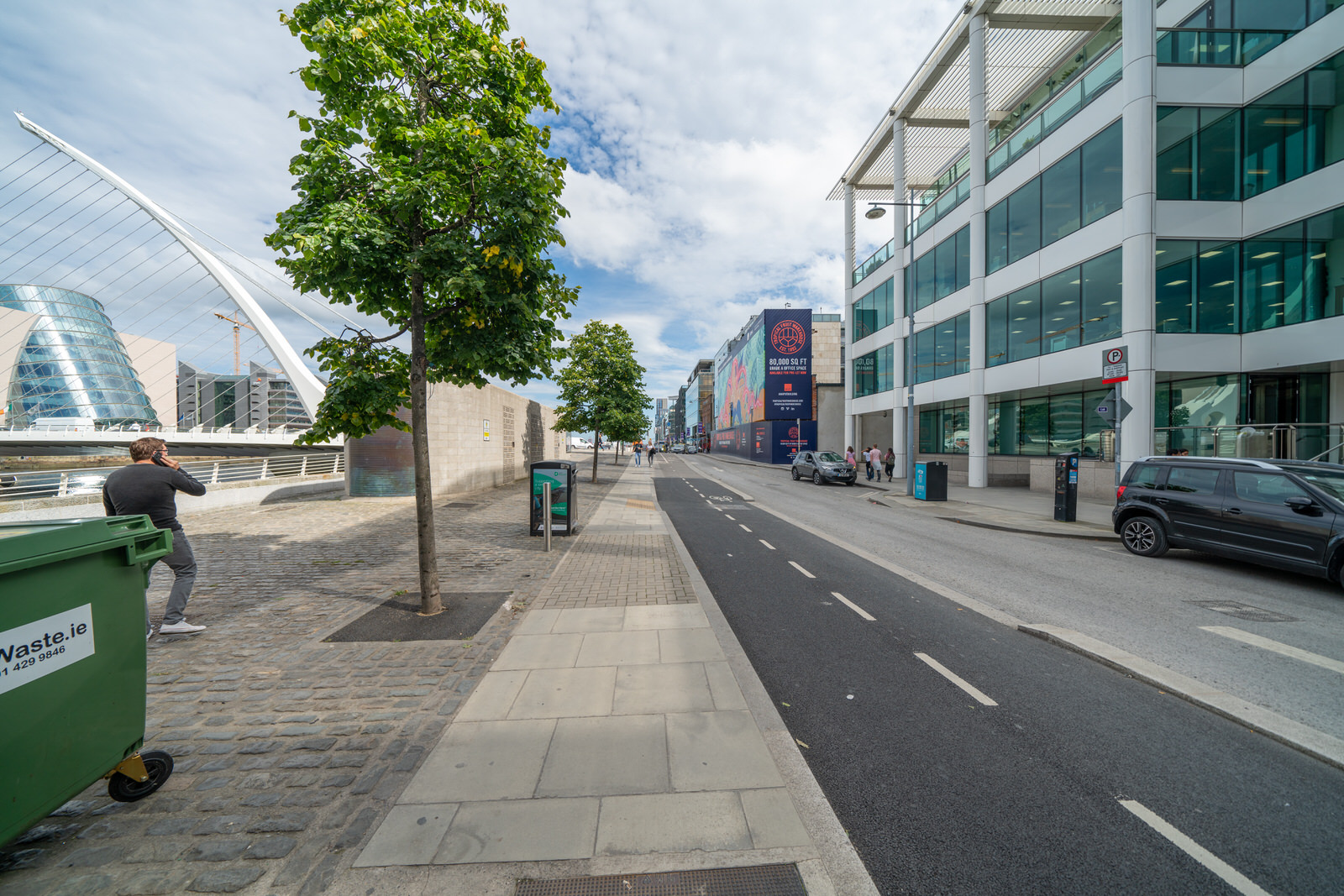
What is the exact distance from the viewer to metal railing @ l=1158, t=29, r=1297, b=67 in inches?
593

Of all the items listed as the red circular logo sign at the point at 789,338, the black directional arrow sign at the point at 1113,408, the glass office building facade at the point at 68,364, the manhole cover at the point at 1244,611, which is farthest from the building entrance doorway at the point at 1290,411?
the glass office building facade at the point at 68,364

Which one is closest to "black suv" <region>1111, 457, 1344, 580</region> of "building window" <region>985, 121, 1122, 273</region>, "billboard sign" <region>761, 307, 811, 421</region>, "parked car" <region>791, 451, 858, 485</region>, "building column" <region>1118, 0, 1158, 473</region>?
"building column" <region>1118, 0, 1158, 473</region>

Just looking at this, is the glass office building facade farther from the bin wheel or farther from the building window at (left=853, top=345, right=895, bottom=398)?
the bin wheel

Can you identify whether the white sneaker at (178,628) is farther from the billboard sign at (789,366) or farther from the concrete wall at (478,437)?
the billboard sign at (789,366)

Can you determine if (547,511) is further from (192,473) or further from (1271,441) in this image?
(1271,441)

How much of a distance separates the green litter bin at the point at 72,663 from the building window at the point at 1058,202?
74.2 ft

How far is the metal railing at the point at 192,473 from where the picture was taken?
10.4 metres

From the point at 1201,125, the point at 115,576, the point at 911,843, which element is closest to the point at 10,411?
the point at 115,576

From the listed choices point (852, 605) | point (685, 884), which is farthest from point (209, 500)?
point (685, 884)

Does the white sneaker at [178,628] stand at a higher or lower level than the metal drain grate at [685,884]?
higher

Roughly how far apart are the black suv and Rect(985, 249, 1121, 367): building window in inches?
369

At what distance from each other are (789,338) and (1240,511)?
41621 mm

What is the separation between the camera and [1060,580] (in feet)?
25.0

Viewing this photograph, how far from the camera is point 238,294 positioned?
38.2 metres
